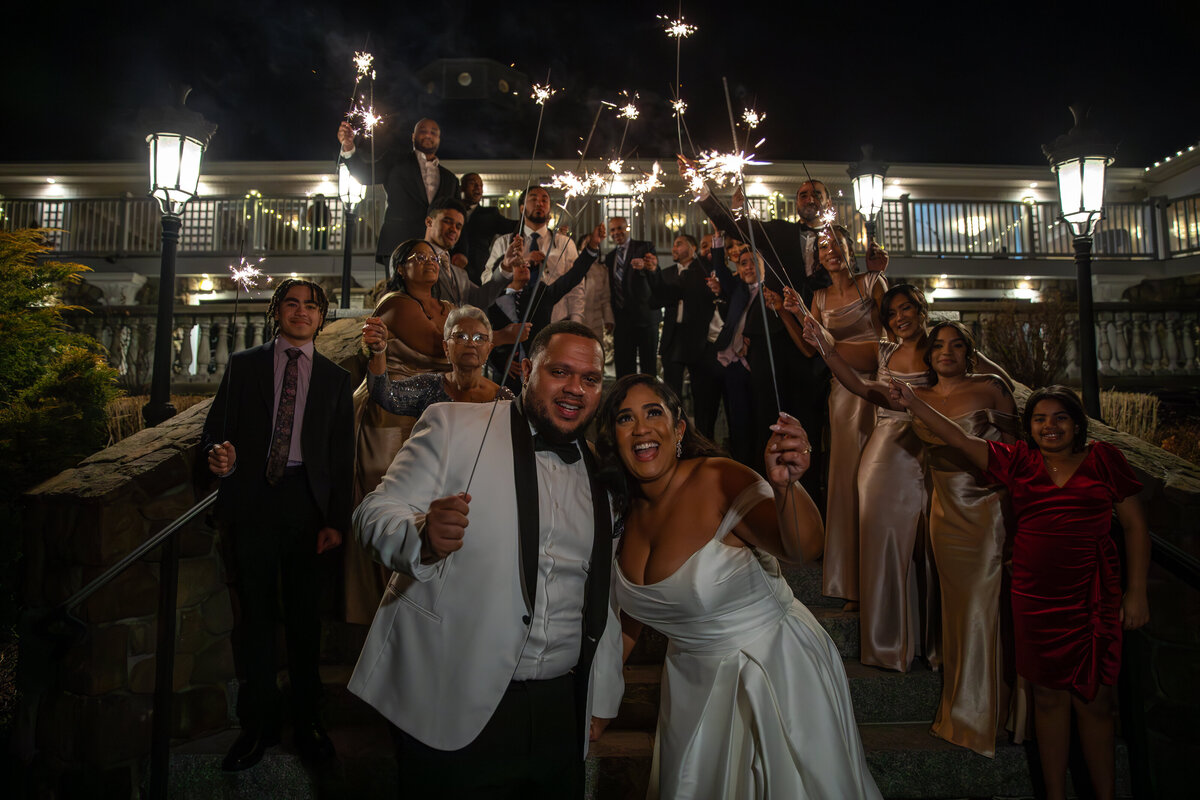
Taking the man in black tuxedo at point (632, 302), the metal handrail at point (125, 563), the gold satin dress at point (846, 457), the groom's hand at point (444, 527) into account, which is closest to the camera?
the groom's hand at point (444, 527)

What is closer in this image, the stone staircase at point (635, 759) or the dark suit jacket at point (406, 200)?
the stone staircase at point (635, 759)

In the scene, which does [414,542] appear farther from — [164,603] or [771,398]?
[771,398]

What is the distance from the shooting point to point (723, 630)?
2.10 meters

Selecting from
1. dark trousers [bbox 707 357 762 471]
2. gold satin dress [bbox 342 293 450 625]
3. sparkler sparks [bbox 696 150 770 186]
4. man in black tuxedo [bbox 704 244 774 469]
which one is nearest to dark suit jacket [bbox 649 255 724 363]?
man in black tuxedo [bbox 704 244 774 469]

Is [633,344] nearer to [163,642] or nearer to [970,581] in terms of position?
[970,581]

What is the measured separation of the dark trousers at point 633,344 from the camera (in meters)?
6.34

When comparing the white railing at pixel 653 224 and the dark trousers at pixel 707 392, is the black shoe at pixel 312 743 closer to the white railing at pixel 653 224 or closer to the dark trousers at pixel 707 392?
the dark trousers at pixel 707 392

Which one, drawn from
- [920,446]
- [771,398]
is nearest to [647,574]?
[920,446]

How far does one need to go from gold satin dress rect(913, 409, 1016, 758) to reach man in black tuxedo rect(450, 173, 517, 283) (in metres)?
4.20

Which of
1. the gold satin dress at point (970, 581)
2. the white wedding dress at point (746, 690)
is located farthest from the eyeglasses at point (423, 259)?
the gold satin dress at point (970, 581)

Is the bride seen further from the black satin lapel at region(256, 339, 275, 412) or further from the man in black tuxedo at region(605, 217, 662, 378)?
the man in black tuxedo at region(605, 217, 662, 378)

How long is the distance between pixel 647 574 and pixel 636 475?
325 millimetres

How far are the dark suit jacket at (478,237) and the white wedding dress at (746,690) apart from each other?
15.1 ft

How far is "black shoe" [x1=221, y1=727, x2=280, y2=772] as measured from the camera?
9.61 feet
